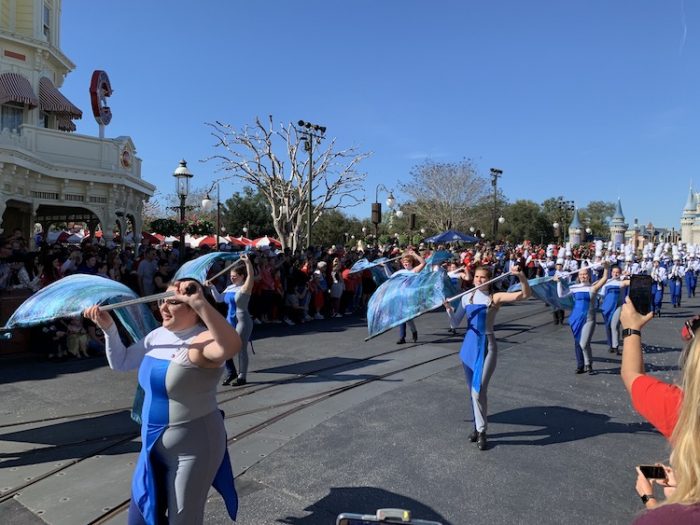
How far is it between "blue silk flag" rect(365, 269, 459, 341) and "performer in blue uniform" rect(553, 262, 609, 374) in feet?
11.1

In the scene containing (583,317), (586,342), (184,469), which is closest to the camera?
(184,469)

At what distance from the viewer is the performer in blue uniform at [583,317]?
9.13 meters

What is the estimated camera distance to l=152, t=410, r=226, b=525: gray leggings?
3.02 metres

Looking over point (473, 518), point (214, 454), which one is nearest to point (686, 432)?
point (214, 454)

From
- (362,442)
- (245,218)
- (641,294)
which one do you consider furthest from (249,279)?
(245,218)

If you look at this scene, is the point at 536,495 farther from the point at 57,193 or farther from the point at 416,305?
the point at 57,193

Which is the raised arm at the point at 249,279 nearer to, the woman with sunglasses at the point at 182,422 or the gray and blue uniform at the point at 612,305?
the woman with sunglasses at the point at 182,422

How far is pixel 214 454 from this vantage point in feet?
10.4

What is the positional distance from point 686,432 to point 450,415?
5191 millimetres

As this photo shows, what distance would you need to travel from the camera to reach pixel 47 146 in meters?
18.1

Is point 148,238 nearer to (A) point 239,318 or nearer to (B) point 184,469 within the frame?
(A) point 239,318

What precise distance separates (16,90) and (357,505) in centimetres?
2036

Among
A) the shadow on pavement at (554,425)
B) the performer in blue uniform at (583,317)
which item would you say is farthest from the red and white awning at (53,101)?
the shadow on pavement at (554,425)

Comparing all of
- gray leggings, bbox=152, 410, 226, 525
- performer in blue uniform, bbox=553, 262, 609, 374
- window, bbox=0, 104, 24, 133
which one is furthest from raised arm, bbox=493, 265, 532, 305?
window, bbox=0, 104, 24, 133
